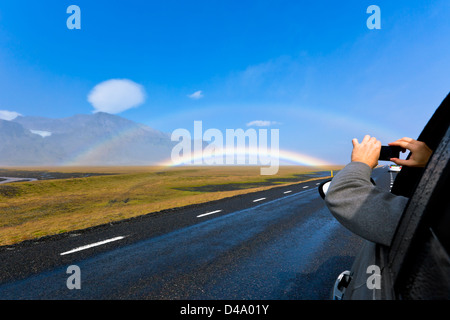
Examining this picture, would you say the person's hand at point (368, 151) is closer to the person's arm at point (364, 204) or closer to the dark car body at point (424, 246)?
the person's arm at point (364, 204)

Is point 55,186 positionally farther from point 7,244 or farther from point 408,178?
point 408,178

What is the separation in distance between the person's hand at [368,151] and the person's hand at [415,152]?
9cm

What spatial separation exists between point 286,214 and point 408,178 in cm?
741

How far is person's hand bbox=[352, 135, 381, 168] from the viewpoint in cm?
129

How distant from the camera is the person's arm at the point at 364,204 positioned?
1077mm

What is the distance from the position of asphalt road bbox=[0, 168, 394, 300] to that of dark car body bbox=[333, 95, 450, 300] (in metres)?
2.24

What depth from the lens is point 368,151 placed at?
1319 millimetres

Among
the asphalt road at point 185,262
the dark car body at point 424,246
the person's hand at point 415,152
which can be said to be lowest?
the asphalt road at point 185,262

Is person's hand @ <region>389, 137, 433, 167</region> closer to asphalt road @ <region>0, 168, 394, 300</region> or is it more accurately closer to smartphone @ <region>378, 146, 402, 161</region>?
smartphone @ <region>378, 146, 402, 161</region>
